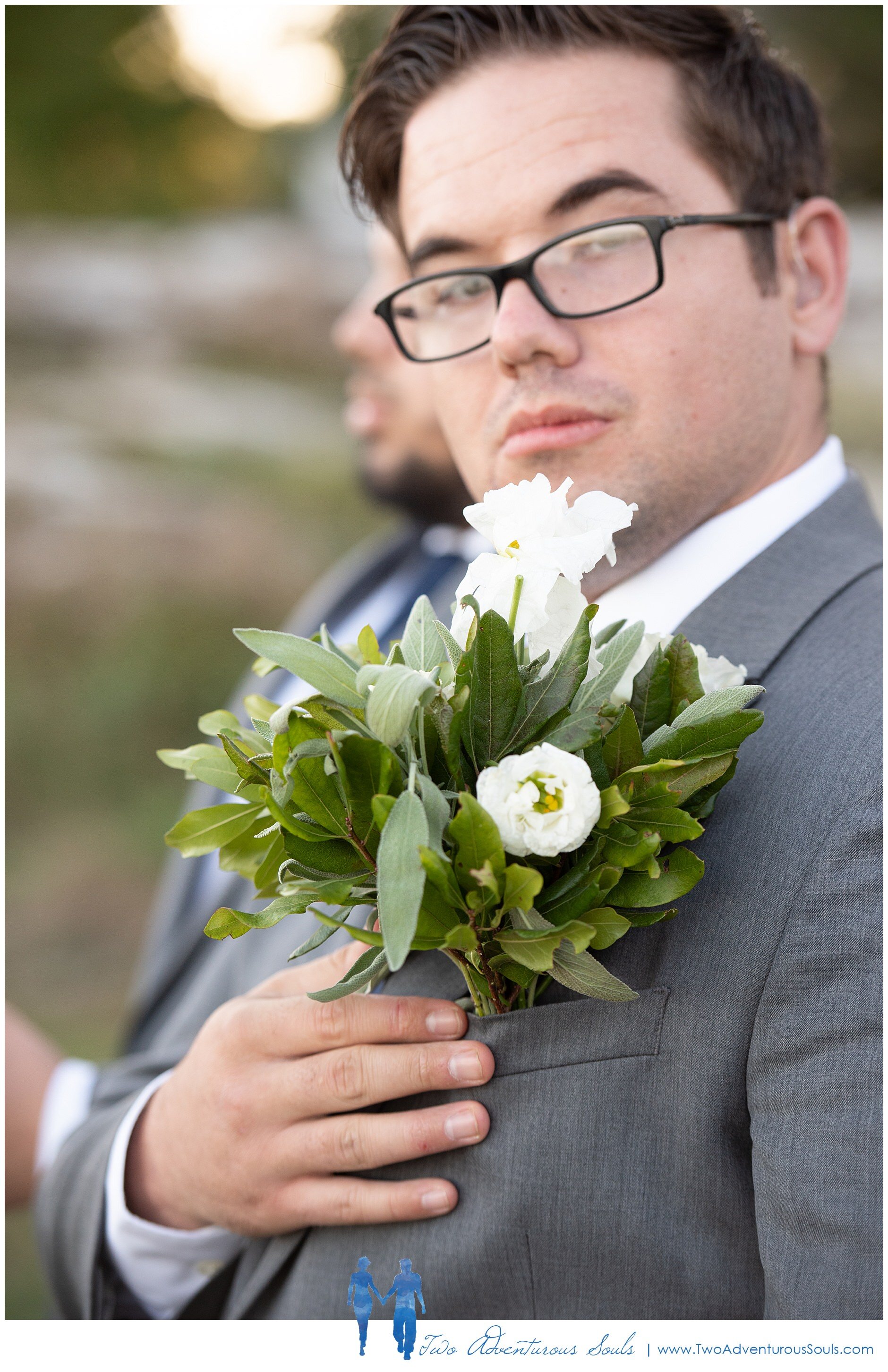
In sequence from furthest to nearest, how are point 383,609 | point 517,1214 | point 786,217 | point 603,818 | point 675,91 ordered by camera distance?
1. point 383,609
2. point 786,217
3. point 675,91
4. point 517,1214
5. point 603,818

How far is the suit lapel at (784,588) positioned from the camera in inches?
47.4

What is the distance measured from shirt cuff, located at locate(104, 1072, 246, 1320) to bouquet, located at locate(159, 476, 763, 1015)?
2.35 feet

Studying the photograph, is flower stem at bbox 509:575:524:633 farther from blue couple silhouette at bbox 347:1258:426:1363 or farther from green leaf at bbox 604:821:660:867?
blue couple silhouette at bbox 347:1258:426:1363

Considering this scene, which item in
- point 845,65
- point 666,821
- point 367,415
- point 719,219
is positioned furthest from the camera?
point 845,65

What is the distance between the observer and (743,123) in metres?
1.47

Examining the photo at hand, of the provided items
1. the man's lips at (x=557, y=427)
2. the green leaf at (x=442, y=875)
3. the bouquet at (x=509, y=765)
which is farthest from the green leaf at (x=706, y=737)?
the man's lips at (x=557, y=427)

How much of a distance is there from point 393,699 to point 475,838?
13cm

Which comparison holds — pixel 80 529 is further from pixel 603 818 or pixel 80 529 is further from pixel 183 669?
pixel 603 818

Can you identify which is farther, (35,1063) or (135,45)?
(135,45)

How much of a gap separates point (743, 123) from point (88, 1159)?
72.4 inches

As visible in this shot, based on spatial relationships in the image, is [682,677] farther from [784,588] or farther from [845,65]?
[845,65]

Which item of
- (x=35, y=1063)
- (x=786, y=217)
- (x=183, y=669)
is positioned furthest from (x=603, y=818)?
(x=183, y=669)

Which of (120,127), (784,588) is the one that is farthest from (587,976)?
(120,127)

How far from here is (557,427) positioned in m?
1.33
